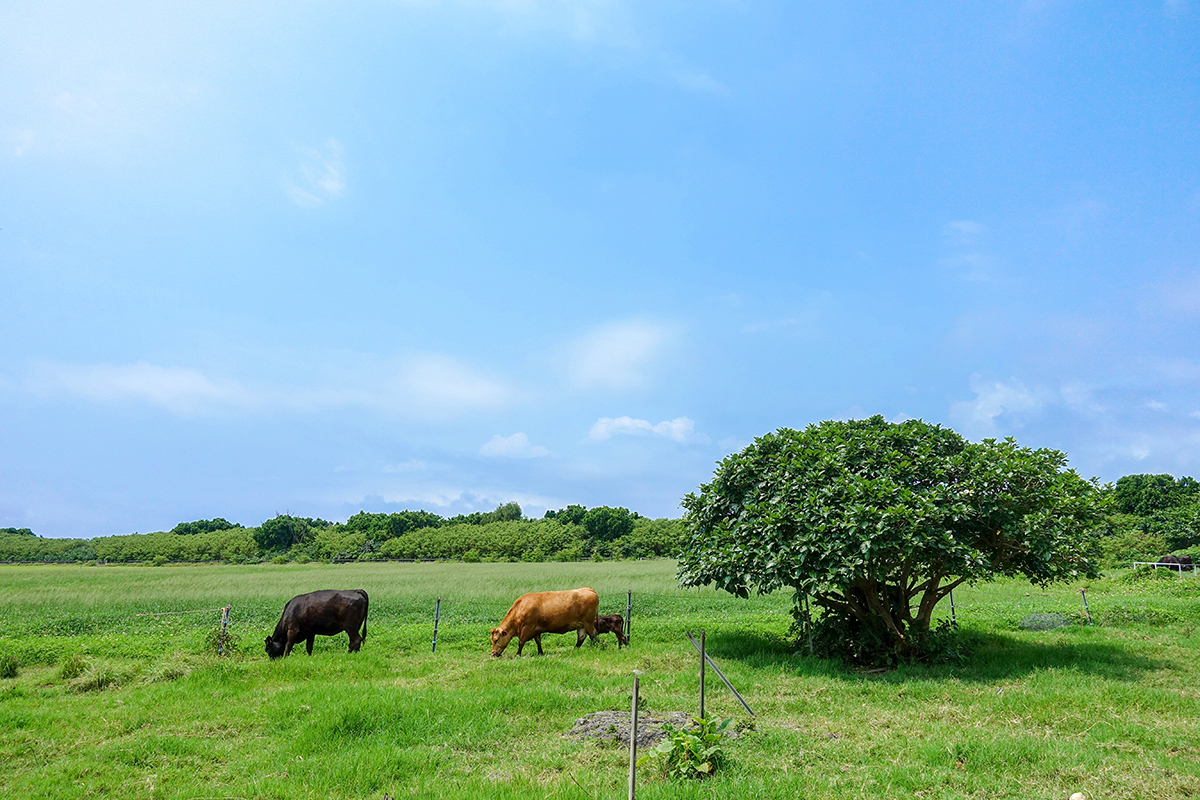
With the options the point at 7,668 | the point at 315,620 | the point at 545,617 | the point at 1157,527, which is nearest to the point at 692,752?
the point at 545,617

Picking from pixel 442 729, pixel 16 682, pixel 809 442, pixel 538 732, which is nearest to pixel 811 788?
pixel 538 732

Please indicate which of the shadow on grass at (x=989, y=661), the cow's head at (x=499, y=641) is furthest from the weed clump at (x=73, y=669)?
the shadow on grass at (x=989, y=661)

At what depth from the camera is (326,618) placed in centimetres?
1594

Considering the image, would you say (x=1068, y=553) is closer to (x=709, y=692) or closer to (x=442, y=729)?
(x=709, y=692)

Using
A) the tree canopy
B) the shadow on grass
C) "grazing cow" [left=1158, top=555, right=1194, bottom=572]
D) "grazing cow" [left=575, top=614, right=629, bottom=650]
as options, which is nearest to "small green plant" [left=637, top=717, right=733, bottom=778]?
the shadow on grass

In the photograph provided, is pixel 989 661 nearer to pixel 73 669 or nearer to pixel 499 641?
pixel 499 641

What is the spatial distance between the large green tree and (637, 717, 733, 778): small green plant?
560 cm

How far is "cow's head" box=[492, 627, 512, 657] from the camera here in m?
15.8

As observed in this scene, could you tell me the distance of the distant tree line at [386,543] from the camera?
83188mm

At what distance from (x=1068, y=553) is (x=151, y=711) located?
1751cm

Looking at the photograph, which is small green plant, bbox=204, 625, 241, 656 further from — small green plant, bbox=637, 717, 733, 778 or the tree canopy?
the tree canopy

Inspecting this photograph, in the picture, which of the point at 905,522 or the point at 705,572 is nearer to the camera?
the point at 905,522

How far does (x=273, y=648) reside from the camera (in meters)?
15.6

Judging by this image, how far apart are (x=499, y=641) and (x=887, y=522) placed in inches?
387
